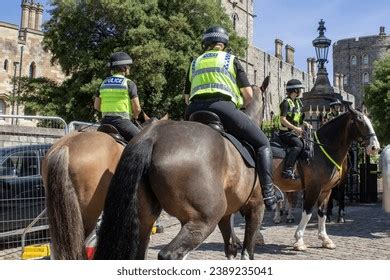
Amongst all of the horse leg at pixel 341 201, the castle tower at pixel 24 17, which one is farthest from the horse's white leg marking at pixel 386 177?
the castle tower at pixel 24 17

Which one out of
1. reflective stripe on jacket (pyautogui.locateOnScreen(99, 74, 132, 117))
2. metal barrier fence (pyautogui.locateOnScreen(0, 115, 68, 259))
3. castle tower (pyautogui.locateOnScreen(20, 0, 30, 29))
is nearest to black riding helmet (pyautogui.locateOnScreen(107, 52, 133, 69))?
reflective stripe on jacket (pyautogui.locateOnScreen(99, 74, 132, 117))

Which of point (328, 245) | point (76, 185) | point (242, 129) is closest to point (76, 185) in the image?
point (76, 185)

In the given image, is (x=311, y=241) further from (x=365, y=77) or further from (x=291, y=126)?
(x=365, y=77)

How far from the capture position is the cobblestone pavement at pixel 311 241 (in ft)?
26.7

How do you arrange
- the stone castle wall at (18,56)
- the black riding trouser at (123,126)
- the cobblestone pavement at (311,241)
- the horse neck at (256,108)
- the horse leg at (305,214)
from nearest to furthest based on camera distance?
the black riding trouser at (123,126)
the horse neck at (256,108)
the cobblestone pavement at (311,241)
the horse leg at (305,214)
the stone castle wall at (18,56)

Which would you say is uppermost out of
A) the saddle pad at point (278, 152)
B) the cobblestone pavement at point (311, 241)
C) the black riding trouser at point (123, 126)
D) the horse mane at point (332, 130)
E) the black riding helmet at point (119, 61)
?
the black riding helmet at point (119, 61)

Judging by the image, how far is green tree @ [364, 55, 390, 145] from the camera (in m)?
24.8

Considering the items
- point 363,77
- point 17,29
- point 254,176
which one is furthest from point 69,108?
point 363,77

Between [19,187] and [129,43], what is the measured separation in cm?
2212

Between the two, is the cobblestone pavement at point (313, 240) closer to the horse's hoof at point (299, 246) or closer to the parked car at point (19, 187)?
the horse's hoof at point (299, 246)

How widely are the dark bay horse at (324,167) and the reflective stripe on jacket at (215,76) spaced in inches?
167

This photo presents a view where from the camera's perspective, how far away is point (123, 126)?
236 inches

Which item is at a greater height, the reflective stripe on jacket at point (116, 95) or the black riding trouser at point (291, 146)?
the reflective stripe on jacket at point (116, 95)
